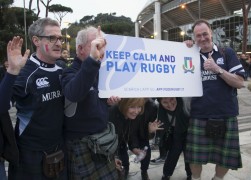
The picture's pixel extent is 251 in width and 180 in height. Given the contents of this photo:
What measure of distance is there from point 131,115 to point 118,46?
2.50 feet

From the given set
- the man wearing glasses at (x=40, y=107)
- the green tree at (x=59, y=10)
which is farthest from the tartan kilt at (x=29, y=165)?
the green tree at (x=59, y=10)

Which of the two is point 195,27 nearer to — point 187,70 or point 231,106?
point 187,70

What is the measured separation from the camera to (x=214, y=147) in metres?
3.02

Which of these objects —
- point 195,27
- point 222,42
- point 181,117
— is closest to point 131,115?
point 181,117

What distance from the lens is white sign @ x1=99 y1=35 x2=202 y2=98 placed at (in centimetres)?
249

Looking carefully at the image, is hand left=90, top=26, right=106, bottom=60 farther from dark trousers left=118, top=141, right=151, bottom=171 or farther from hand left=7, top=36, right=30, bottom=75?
dark trousers left=118, top=141, right=151, bottom=171

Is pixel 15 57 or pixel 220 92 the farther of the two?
pixel 220 92

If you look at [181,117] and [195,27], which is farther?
[181,117]

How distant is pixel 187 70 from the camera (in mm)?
2996

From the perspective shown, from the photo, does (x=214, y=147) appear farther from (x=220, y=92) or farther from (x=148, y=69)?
(x=148, y=69)

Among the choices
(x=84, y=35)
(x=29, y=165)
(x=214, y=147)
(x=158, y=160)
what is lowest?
(x=158, y=160)

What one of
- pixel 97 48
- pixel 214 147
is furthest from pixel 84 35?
pixel 214 147

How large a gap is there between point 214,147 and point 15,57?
2087 millimetres

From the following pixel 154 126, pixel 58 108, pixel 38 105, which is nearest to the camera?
pixel 38 105
